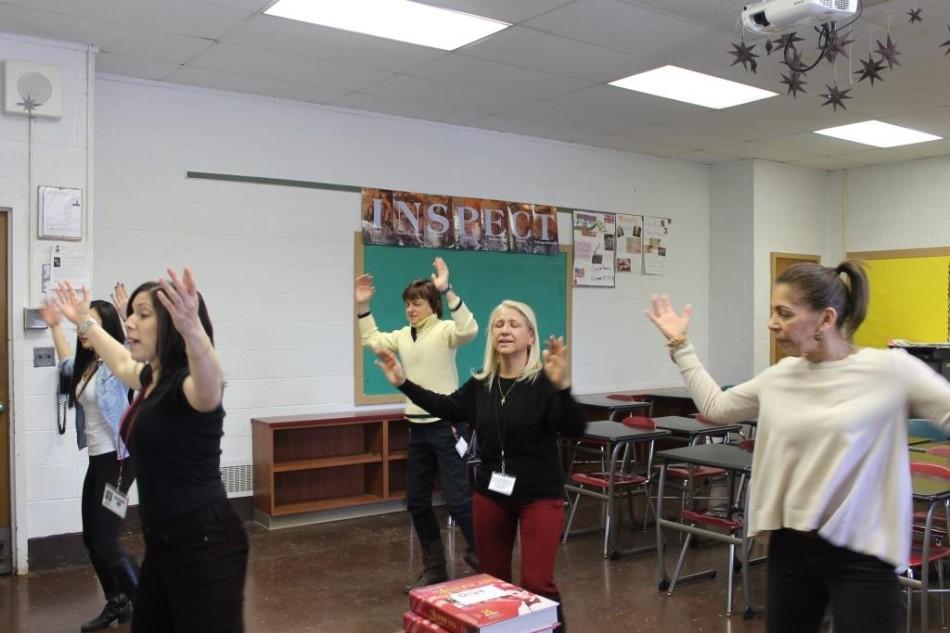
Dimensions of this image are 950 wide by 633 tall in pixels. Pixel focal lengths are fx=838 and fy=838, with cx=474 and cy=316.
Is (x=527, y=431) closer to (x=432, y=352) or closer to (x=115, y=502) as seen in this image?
(x=115, y=502)

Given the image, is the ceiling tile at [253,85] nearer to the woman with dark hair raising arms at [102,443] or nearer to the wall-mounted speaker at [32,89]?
the wall-mounted speaker at [32,89]

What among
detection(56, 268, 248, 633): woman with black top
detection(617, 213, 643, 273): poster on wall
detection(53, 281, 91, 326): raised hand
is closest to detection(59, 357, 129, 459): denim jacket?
detection(53, 281, 91, 326): raised hand

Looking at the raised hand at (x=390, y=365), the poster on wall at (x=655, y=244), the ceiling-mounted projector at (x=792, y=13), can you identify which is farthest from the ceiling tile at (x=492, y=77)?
the raised hand at (x=390, y=365)

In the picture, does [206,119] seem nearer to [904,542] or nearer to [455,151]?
[455,151]

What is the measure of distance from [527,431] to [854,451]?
3.85 feet

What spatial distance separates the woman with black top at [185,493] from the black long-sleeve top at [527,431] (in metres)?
1.06

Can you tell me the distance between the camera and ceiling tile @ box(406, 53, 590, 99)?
17.3 feet

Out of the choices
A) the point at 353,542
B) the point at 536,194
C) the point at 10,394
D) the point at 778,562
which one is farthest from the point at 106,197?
the point at 778,562

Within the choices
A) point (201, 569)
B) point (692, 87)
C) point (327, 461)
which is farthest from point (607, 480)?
point (201, 569)

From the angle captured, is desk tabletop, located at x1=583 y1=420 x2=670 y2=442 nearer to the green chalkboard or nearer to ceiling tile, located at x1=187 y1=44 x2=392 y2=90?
the green chalkboard

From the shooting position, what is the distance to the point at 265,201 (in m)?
5.92

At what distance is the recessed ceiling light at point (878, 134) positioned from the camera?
7.06 metres

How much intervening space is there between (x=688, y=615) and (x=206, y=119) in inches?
170

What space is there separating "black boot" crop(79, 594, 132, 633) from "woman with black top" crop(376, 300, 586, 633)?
1847 millimetres
